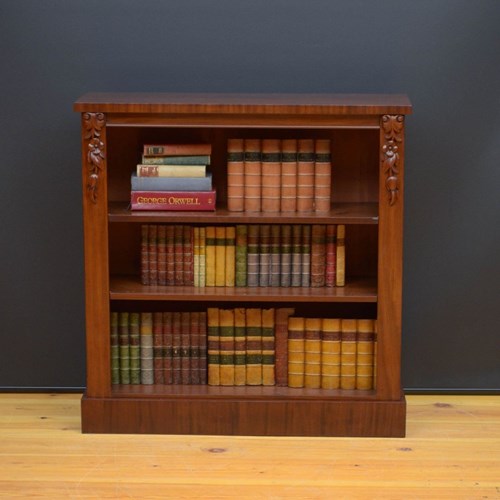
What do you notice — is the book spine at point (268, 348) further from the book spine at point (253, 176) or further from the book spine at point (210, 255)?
the book spine at point (253, 176)

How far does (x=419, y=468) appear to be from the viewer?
433cm

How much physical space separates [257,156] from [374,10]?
33.1 inches

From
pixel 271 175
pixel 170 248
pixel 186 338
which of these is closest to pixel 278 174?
pixel 271 175

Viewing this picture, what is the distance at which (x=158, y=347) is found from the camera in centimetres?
479

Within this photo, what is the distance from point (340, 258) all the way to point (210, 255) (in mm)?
530

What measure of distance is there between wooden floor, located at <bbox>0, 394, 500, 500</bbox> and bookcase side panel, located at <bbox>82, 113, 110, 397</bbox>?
0.28 meters

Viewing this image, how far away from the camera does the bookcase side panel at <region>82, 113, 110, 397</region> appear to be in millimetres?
4480

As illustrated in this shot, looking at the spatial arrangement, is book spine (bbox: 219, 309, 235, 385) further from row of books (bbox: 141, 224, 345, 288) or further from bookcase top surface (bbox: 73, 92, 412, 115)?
bookcase top surface (bbox: 73, 92, 412, 115)

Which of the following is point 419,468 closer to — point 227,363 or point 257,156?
point 227,363

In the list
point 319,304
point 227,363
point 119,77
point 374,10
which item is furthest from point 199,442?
point 374,10

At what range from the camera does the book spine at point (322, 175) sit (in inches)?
183

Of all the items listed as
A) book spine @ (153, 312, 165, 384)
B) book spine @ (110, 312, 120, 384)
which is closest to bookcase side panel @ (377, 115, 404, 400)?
book spine @ (153, 312, 165, 384)

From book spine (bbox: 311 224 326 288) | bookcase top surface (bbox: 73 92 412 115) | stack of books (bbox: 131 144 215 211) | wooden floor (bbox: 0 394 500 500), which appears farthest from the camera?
book spine (bbox: 311 224 326 288)

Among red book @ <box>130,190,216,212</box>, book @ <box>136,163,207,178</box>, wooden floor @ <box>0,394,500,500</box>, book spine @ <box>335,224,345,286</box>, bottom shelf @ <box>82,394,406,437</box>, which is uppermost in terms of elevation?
book @ <box>136,163,207,178</box>
